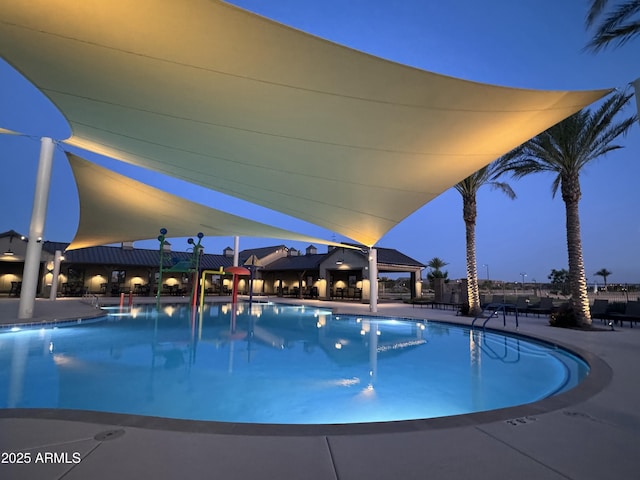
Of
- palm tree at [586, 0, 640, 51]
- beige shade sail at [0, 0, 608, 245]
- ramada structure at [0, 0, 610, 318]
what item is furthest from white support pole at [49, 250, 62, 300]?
palm tree at [586, 0, 640, 51]

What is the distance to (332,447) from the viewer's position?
2158 mm

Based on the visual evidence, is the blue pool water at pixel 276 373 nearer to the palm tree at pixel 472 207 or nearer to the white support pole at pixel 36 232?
the white support pole at pixel 36 232

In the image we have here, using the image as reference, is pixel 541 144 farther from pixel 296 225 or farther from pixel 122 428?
pixel 296 225

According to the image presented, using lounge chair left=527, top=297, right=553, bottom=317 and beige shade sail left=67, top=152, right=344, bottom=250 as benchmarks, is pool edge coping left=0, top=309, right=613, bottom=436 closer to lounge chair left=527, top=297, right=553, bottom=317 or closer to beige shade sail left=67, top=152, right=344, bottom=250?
beige shade sail left=67, top=152, right=344, bottom=250

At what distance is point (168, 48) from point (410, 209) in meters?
6.62

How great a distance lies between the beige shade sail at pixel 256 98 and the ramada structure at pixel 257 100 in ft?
0.06

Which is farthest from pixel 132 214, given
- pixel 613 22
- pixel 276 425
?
pixel 613 22

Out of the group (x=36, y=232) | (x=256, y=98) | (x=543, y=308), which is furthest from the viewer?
A: (x=543, y=308)

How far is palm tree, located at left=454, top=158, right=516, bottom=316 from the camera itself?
41.3 feet

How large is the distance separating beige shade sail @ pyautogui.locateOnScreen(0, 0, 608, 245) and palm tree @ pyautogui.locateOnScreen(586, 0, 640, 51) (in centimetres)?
363

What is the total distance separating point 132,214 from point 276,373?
1037 cm

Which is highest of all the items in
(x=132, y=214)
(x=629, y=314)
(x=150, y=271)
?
(x=132, y=214)

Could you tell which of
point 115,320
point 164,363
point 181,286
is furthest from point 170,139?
point 181,286

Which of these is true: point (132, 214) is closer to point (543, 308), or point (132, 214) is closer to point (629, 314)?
point (543, 308)
